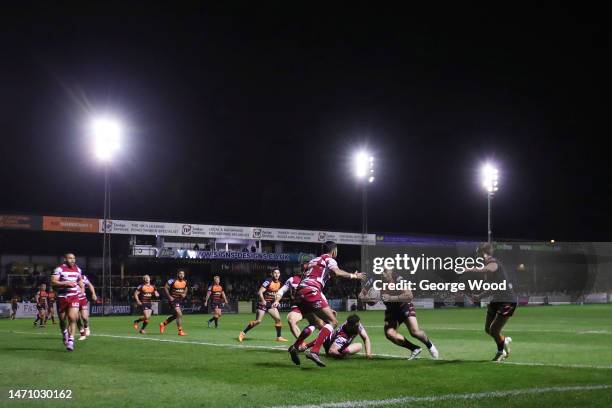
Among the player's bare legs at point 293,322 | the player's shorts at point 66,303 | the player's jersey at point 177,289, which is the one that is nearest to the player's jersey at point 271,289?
the player's jersey at point 177,289

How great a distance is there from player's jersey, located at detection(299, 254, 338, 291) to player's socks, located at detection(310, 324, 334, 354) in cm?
79

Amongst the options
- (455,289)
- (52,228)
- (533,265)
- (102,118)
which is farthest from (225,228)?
(533,265)

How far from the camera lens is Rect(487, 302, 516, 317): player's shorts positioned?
15.0 metres

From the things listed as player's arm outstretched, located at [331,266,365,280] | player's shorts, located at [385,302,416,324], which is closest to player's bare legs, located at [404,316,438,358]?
player's shorts, located at [385,302,416,324]

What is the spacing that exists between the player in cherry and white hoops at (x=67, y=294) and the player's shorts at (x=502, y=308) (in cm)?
1036

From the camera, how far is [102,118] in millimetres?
45875

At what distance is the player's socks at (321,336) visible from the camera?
43.9 feet

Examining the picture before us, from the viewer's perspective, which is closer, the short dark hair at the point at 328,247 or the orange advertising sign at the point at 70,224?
the short dark hair at the point at 328,247

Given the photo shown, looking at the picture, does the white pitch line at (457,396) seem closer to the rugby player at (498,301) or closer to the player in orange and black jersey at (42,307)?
the rugby player at (498,301)

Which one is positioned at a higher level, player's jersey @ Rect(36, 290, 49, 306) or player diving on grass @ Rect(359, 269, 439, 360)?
player diving on grass @ Rect(359, 269, 439, 360)

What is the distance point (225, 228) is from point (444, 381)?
52.0 meters

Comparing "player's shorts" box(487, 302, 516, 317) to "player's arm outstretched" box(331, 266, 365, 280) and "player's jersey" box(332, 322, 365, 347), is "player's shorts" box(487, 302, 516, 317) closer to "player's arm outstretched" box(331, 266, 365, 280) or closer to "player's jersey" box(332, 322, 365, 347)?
"player's jersey" box(332, 322, 365, 347)

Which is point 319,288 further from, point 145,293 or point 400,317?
point 145,293

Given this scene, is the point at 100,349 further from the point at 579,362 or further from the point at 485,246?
the point at 579,362
